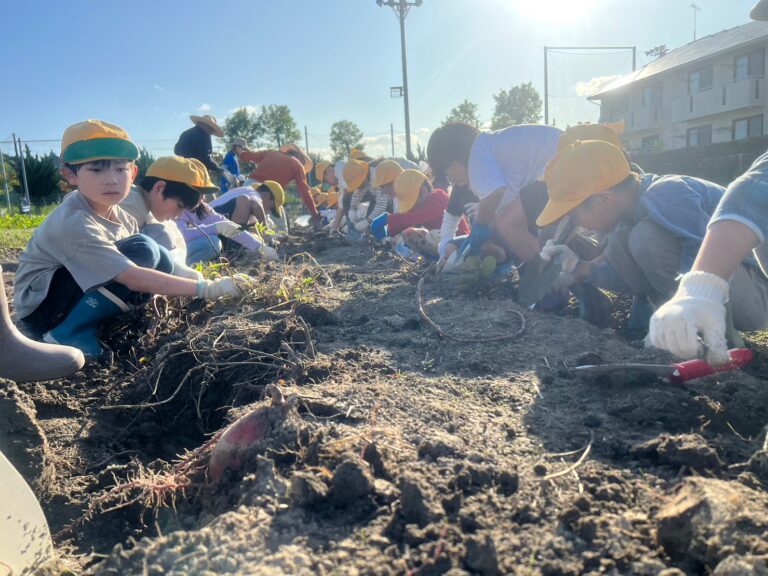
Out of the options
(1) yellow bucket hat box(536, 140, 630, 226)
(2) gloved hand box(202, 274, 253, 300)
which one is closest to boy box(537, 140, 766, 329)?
(1) yellow bucket hat box(536, 140, 630, 226)

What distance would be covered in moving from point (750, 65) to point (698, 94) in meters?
2.15

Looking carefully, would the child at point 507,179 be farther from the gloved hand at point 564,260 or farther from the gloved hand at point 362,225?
the gloved hand at point 362,225

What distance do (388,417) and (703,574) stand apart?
791 mm

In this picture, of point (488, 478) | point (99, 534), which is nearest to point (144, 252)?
point (99, 534)

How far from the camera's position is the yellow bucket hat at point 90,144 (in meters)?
2.44

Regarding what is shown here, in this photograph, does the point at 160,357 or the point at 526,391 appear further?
the point at 160,357

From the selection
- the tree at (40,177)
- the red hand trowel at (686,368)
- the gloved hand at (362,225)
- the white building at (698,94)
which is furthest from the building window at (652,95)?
the red hand trowel at (686,368)

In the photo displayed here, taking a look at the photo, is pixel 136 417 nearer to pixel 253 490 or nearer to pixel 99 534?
pixel 99 534

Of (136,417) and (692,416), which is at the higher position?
(692,416)

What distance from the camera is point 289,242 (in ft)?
24.1

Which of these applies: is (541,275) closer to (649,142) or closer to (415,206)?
(415,206)

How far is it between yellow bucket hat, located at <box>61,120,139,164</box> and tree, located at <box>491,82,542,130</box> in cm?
3743

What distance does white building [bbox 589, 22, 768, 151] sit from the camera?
18.8m

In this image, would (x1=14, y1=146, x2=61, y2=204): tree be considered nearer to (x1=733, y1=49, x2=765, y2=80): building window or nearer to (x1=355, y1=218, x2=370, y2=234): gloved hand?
(x1=355, y1=218, x2=370, y2=234): gloved hand
